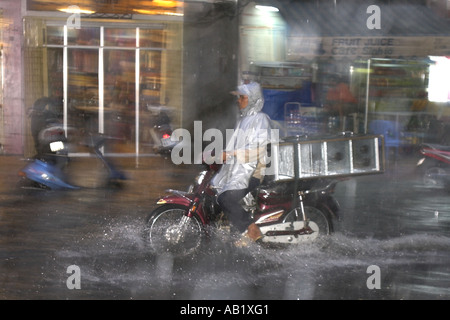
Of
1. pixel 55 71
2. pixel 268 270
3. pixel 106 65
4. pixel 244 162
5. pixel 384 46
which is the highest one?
pixel 384 46

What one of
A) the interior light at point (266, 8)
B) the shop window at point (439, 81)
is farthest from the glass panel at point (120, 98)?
the shop window at point (439, 81)

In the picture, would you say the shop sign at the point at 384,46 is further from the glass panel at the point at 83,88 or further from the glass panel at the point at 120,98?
the glass panel at the point at 83,88

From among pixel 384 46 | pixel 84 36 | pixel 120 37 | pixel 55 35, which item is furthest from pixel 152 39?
pixel 384 46

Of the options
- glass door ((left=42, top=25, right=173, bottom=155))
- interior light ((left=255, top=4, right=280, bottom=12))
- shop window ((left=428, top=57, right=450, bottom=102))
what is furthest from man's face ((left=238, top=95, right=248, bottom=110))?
glass door ((left=42, top=25, right=173, bottom=155))

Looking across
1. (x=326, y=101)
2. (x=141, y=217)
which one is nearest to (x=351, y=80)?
(x=326, y=101)

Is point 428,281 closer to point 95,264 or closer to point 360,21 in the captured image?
A: point 95,264

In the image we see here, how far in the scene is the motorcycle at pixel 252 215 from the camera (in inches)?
263

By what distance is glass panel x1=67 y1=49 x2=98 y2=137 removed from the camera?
14.7m

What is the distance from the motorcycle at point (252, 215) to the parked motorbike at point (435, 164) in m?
4.94

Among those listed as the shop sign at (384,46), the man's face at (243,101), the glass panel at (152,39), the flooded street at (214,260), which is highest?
the glass panel at (152,39)

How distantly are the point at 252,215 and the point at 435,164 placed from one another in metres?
5.70

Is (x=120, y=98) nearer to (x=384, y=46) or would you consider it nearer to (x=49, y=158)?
(x=49, y=158)

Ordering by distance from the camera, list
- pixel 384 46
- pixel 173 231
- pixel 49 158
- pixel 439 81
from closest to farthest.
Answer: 1. pixel 173 231
2. pixel 49 158
3. pixel 384 46
4. pixel 439 81

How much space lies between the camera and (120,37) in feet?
48.1
